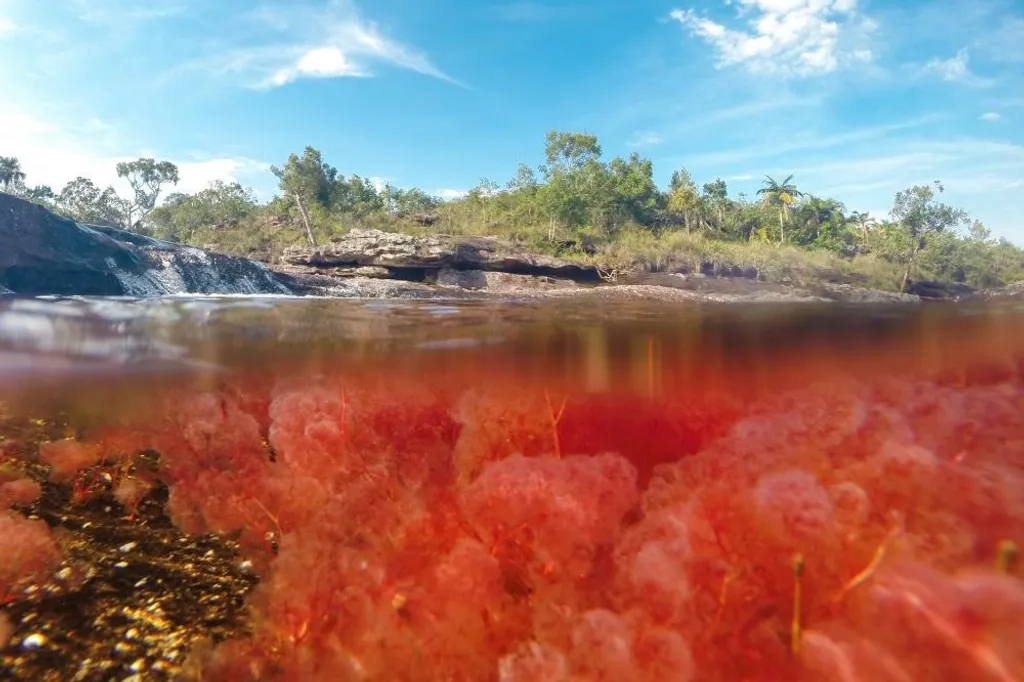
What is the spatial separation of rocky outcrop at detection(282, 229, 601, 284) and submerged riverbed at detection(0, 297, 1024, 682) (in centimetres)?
2498

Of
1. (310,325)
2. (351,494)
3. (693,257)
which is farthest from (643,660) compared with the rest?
(693,257)

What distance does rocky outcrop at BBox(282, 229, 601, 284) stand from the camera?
28.4m

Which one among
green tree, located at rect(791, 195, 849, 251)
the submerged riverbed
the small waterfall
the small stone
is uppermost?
green tree, located at rect(791, 195, 849, 251)

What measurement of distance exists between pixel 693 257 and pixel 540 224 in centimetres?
1146

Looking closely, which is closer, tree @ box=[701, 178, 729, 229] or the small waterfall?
the small waterfall

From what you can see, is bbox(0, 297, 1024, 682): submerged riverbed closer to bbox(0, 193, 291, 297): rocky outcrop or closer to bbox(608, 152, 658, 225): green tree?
bbox(0, 193, 291, 297): rocky outcrop

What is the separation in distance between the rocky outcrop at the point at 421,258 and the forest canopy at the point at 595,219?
296 cm

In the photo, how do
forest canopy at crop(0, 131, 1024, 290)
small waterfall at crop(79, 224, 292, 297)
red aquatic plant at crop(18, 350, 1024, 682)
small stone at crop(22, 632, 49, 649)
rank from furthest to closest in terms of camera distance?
forest canopy at crop(0, 131, 1024, 290)
small waterfall at crop(79, 224, 292, 297)
small stone at crop(22, 632, 49, 649)
red aquatic plant at crop(18, 350, 1024, 682)

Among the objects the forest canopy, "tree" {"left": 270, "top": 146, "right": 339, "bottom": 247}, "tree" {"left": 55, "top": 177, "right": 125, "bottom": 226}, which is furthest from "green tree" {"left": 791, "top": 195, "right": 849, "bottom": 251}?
"tree" {"left": 55, "top": 177, "right": 125, "bottom": 226}

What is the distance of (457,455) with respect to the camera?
2.73 metres

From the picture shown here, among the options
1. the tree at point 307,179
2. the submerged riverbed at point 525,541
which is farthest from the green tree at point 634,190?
the submerged riverbed at point 525,541

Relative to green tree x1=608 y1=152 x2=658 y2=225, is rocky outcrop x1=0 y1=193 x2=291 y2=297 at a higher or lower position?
lower

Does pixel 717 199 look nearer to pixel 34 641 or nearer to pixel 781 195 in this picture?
pixel 781 195

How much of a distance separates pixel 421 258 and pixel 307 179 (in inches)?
869
